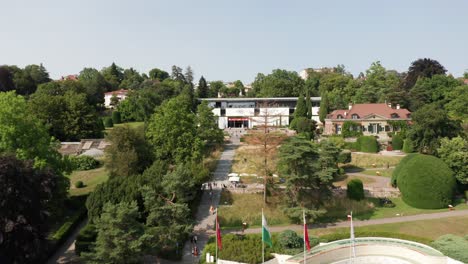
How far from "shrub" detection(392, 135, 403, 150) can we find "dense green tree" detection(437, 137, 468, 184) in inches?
515

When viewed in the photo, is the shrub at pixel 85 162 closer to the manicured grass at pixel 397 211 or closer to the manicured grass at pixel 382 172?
the manicured grass at pixel 397 211

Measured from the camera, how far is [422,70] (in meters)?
79.8

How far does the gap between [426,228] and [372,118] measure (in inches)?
1156

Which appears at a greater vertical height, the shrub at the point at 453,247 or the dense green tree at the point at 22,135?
the dense green tree at the point at 22,135

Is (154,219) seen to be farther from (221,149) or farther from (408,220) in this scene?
(221,149)

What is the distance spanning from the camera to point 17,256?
21781 mm

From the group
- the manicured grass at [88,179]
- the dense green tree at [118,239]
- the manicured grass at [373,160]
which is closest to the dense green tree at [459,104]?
the manicured grass at [373,160]

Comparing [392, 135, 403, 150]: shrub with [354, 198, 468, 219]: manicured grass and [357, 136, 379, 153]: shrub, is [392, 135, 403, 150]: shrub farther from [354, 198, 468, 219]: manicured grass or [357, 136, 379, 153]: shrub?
[354, 198, 468, 219]: manicured grass

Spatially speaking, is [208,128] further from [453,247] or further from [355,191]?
[453,247]

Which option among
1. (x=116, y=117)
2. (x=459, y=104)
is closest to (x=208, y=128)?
(x=116, y=117)

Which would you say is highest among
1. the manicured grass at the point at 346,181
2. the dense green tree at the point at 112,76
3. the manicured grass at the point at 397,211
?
the dense green tree at the point at 112,76

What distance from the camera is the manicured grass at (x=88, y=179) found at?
38875mm

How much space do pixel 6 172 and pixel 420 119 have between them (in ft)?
140

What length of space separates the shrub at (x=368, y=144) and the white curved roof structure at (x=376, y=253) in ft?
89.8
